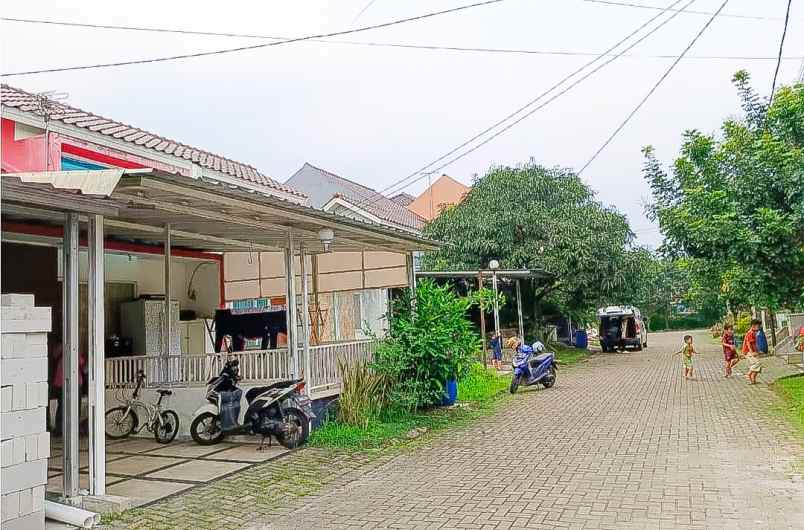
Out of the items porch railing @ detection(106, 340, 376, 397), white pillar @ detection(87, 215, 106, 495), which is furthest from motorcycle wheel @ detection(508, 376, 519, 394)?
white pillar @ detection(87, 215, 106, 495)

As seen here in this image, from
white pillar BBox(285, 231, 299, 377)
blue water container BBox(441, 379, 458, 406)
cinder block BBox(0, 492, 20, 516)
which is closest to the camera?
cinder block BBox(0, 492, 20, 516)

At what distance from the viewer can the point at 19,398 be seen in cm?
512

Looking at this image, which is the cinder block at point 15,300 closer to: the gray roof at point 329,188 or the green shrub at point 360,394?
the green shrub at point 360,394

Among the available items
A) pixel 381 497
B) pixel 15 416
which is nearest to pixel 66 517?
pixel 15 416

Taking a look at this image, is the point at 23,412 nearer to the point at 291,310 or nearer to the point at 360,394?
the point at 291,310

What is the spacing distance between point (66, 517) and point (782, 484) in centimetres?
633

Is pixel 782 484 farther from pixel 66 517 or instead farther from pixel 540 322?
pixel 540 322

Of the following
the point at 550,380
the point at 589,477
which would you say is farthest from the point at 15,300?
the point at 550,380

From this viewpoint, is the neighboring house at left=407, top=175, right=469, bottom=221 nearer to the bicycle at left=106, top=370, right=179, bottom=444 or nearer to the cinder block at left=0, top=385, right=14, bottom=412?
the bicycle at left=106, top=370, right=179, bottom=444

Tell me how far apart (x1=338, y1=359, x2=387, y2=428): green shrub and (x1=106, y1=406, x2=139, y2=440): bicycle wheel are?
9.76 feet

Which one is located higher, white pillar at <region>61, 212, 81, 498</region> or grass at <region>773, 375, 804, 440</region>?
white pillar at <region>61, 212, 81, 498</region>

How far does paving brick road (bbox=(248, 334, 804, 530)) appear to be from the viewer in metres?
5.57

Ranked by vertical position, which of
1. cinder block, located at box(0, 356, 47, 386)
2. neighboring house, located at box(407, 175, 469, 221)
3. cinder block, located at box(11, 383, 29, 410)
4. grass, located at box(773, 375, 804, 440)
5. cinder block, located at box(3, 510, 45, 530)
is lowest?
grass, located at box(773, 375, 804, 440)

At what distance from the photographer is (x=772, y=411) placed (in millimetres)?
10938
